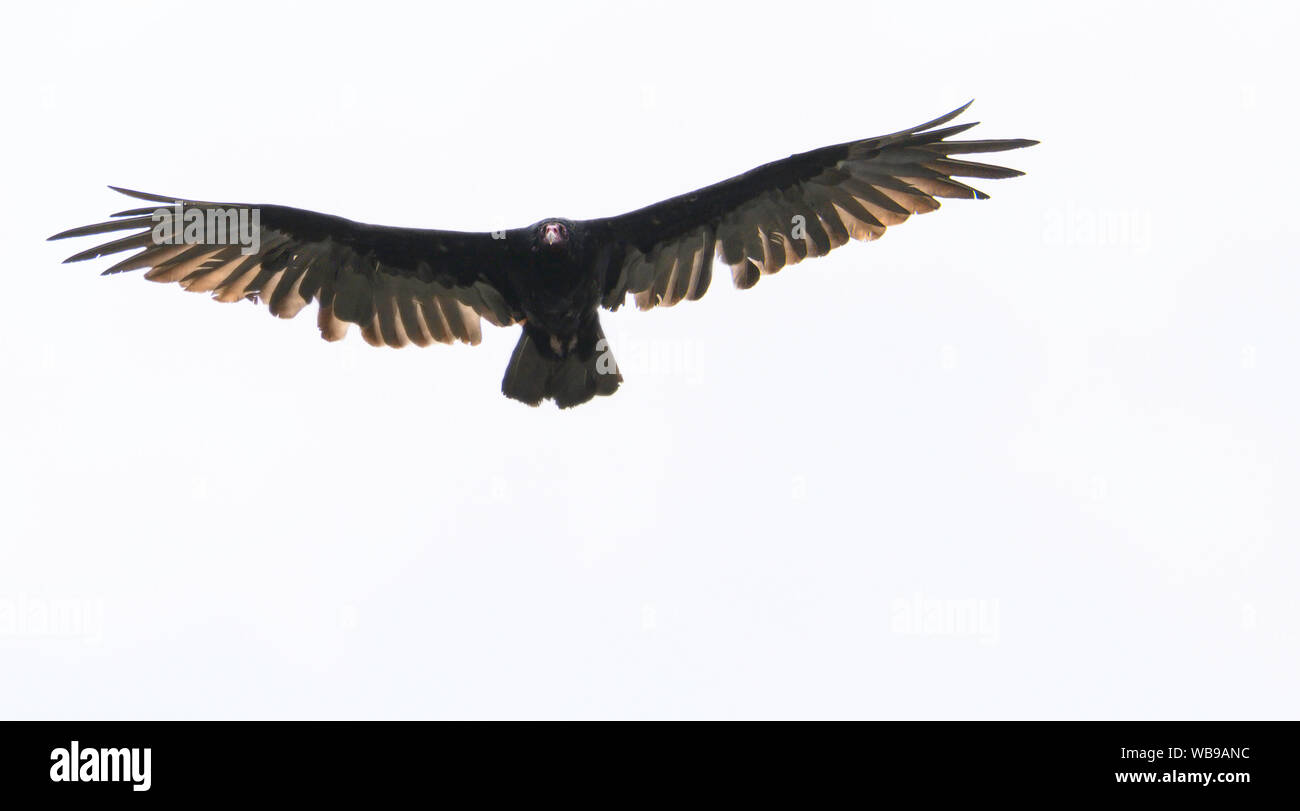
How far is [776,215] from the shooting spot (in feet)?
41.5

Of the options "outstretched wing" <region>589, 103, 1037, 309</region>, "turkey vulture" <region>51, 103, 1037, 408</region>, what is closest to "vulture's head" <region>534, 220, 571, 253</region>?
"turkey vulture" <region>51, 103, 1037, 408</region>

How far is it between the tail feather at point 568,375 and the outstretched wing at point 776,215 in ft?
1.46

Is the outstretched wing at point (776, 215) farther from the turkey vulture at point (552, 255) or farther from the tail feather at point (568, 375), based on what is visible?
the tail feather at point (568, 375)

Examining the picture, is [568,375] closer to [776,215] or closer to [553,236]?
[553,236]

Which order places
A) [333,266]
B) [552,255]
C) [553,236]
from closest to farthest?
[553,236] < [552,255] < [333,266]

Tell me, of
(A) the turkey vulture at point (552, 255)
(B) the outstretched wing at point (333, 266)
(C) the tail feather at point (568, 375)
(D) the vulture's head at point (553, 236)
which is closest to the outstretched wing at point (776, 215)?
(A) the turkey vulture at point (552, 255)

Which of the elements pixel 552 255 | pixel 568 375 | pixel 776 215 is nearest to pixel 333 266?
pixel 552 255

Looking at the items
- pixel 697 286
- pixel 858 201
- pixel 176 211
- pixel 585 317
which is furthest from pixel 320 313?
pixel 858 201

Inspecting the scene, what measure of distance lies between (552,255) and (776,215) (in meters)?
2.12

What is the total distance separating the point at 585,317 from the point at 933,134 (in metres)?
3.30

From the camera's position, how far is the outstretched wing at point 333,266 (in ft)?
39.4

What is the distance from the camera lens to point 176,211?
1178 centimetres

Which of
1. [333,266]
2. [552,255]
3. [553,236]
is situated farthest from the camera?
[333,266]

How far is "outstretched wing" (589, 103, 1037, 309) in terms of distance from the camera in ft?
40.0
